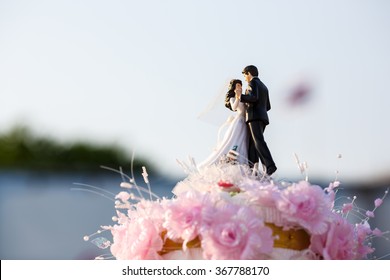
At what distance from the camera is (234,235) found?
3.67 meters

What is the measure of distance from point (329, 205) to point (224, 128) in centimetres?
88

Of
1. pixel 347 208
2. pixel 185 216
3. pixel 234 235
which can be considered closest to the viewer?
pixel 234 235

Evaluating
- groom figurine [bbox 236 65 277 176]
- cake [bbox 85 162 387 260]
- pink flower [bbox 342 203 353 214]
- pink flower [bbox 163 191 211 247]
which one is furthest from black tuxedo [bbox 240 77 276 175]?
pink flower [bbox 163 191 211 247]

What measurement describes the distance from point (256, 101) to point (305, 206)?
859 mm

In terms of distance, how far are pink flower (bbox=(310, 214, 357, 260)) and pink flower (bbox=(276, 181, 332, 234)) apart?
0.05m

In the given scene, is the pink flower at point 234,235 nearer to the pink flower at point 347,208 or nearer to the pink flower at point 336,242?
the pink flower at point 336,242

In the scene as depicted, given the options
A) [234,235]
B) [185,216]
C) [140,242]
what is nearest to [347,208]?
[234,235]

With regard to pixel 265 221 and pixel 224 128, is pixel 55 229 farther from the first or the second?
pixel 265 221

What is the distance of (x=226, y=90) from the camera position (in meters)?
4.66

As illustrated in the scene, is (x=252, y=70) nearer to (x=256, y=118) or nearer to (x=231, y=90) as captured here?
(x=231, y=90)

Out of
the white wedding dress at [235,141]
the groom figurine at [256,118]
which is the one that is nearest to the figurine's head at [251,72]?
the groom figurine at [256,118]

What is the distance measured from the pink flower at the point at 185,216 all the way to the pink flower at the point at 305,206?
37 centimetres

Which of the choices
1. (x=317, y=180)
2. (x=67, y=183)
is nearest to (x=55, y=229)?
(x=67, y=183)

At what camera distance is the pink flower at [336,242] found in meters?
3.88
